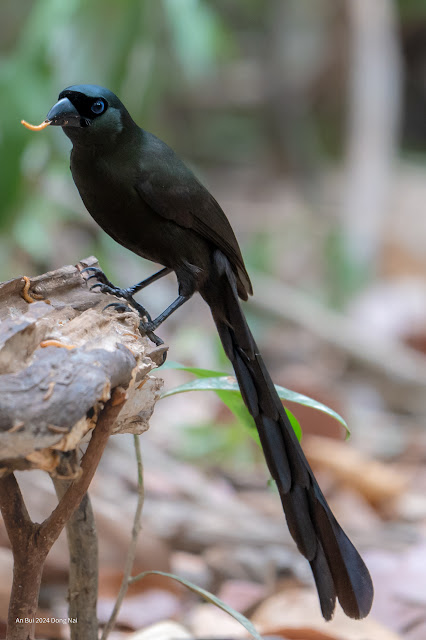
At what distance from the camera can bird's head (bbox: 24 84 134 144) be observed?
1.61 m

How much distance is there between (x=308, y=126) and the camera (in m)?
9.34

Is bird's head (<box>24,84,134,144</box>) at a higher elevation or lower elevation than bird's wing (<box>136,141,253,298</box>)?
higher

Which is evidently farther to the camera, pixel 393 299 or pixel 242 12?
pixel 242 12

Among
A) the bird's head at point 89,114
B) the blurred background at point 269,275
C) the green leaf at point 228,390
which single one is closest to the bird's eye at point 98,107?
the bird's head at point 89,114

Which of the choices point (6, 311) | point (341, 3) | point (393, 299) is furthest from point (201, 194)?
point (341, 3)

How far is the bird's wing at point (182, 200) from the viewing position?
5.57 ft

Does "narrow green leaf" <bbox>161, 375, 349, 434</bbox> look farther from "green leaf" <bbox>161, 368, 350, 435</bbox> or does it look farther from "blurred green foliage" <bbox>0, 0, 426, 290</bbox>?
"blurred green foliage" <bbox>0, 0, 426, 290</bbox>

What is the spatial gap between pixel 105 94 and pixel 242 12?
8147mm

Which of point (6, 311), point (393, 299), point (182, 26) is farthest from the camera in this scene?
point (393, 299)

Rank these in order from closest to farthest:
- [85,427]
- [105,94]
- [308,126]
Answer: [85,427], [105,94], [308,126]

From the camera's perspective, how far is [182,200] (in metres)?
1.75

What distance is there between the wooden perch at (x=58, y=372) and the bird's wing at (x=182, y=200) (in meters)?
0.42

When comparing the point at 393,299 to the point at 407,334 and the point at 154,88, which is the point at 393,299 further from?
the point at 154,88

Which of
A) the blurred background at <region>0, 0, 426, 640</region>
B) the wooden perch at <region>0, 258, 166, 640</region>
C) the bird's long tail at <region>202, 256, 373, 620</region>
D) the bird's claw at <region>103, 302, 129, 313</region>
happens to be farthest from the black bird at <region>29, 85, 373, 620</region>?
the blurred background at <region>0, 0, 426, 640</region>
